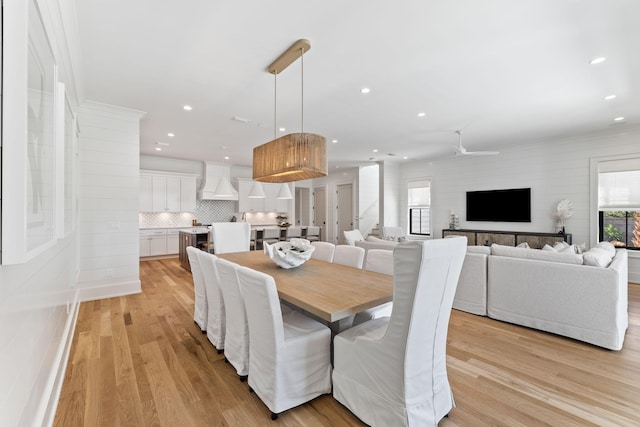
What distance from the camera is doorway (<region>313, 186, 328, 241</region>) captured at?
1045cm

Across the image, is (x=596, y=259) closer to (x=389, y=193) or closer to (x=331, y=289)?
(x=331, y=289)

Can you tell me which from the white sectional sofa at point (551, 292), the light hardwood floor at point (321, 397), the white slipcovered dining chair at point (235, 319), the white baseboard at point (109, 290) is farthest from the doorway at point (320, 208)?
the white slipcovered dining chair at point (235, 319)

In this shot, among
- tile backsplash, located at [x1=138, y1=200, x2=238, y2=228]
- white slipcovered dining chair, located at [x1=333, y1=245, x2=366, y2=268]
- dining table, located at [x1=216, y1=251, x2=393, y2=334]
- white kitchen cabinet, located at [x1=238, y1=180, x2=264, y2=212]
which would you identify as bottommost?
dining table, located at [x1=216, y1=251, x2=393, y2=334]

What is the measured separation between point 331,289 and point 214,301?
1.25 metres

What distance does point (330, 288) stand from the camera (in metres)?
2.02

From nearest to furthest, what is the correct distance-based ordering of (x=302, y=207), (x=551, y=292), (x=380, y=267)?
(x=380, y=267)
(x=551, y=292)
(x=302, y=207)

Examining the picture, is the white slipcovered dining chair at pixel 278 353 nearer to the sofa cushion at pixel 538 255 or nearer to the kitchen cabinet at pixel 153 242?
the sofa cushion at pixel 538 255

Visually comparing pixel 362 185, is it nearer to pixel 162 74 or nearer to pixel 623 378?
pixel 162 74

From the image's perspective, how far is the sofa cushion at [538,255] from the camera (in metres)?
2.82

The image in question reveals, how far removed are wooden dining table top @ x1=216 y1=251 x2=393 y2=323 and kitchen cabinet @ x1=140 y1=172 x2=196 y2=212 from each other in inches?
219

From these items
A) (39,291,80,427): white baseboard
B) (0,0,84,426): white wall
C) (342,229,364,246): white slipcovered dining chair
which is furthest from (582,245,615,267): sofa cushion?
(39,291,80,427): white baseboard

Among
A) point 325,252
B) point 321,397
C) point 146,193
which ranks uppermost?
point 146,193

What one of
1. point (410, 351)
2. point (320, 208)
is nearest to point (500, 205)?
point (320, 208)

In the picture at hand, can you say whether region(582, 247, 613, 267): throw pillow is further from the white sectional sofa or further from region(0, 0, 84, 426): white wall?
region(0, 0, 84, 426): white wall
